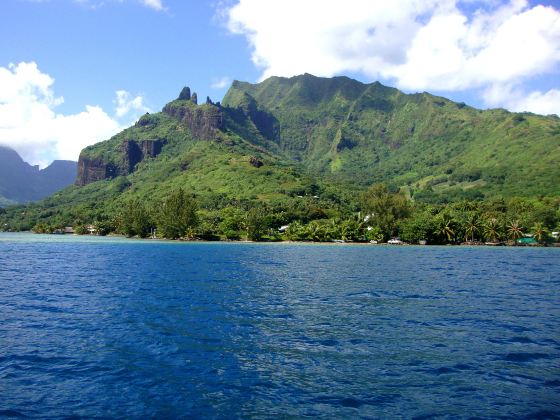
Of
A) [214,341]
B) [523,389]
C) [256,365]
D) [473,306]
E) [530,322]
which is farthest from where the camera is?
[473,306]

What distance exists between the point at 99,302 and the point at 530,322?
38629 millimetres

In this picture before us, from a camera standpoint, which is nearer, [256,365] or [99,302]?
[256,365]

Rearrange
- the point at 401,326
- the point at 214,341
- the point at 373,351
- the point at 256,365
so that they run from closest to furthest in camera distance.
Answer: the point at 256,365 < the point at 373,351 < the point at 214,341 < the point at 401,326

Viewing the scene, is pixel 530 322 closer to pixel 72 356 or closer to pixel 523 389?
pixel 523 389

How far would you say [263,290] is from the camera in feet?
168

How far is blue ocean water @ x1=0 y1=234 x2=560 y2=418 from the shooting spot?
18453mm

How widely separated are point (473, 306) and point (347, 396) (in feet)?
90.5

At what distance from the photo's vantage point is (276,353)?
2558cm

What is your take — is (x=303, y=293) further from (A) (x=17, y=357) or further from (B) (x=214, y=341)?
Result: (A) (x=17, y=357)

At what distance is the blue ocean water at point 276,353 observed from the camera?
18.5m

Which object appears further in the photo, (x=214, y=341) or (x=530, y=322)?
(x=530, y=322)

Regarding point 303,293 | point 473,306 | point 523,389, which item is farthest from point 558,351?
point 303,293

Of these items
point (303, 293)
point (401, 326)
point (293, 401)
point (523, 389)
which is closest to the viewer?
point (293, 401)

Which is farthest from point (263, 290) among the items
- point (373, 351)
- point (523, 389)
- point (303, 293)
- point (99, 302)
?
point (523, 389)
